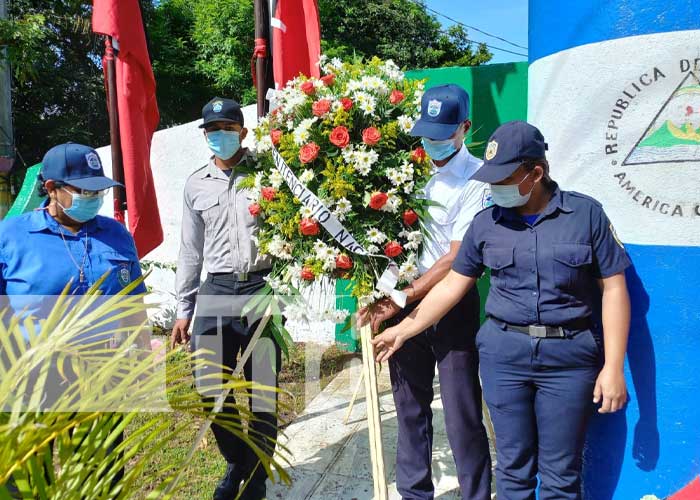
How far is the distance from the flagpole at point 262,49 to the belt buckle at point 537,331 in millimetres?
2513

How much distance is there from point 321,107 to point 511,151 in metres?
1.04

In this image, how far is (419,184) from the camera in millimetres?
2729

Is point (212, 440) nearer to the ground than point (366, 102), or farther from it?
nearer to the ground

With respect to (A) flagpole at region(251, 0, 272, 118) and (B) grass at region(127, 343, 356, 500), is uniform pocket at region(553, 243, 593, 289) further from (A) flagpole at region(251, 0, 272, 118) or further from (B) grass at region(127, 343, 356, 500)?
(A) flagpole at region(251, 0, 272, 118)

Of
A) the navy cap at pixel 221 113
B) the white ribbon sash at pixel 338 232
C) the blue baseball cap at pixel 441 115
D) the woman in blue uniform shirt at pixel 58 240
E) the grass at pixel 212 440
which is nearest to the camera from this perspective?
the woman in blue uniform shirt at pixel 58 240

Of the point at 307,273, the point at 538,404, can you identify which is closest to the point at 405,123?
the point at 307,273

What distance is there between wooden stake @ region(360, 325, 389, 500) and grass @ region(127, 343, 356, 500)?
39 centimetres

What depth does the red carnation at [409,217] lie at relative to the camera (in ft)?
8.79

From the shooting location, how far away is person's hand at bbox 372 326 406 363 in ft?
8.44

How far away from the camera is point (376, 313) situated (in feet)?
9.02

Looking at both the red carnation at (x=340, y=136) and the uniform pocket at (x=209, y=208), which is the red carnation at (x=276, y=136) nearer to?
the red carnation at (x=340, y=136)

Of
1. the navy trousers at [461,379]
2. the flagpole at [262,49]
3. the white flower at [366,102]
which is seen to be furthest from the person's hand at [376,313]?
the flagpole at [262,49]

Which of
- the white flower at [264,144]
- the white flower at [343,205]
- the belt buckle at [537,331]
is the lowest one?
the belt buckle at [537,331]

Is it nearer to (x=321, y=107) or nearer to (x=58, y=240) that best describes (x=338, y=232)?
(x=321, y=107)
